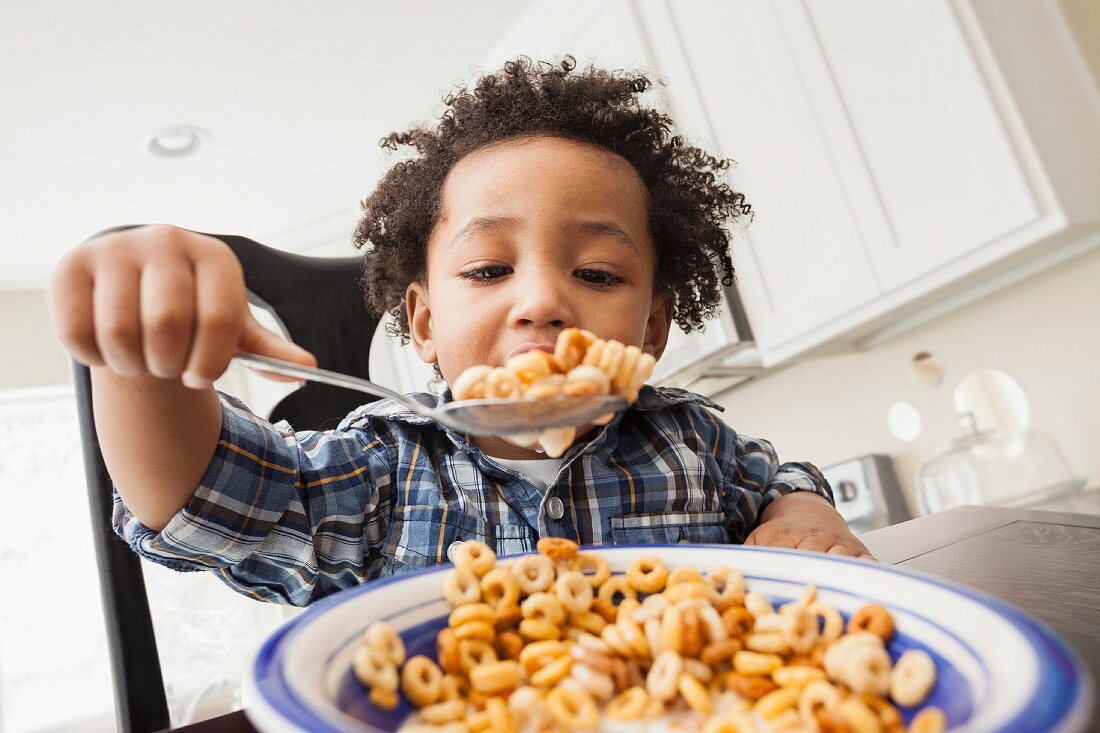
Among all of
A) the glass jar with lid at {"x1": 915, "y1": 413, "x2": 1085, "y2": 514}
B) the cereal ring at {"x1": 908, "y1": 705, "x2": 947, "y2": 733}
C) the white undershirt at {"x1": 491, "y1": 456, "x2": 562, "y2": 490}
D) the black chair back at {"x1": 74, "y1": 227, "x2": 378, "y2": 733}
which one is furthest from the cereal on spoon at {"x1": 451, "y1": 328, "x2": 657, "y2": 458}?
the glass jar with lid at {"x1": 915, "y1": 413, "x2": 1085, "y2": 514}

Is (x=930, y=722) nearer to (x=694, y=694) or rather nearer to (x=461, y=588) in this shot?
(x=694, y=694)

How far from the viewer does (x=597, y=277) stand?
0.81 meters

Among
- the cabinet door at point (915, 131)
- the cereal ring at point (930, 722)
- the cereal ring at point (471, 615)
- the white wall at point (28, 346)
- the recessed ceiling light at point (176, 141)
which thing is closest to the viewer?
the cereal ring at point (930, 722)

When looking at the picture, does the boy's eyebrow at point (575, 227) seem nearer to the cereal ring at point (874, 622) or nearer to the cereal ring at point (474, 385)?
the cereal ring at point (474, 385)

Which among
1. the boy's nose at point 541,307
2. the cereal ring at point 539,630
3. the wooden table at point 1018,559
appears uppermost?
the boy's nose at point 541,307

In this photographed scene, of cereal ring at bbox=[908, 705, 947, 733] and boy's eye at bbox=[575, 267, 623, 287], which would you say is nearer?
cereal ring at bbox=[908, 705, 947, 733]

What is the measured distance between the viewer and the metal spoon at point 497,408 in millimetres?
412

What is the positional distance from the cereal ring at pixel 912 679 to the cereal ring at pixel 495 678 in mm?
148

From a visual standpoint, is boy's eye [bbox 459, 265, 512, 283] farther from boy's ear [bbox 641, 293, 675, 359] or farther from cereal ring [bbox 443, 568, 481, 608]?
cereal ring [bbox 443, 568, 481, 608]

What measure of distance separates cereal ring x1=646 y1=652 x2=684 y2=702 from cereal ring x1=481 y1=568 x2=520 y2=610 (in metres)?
0.08

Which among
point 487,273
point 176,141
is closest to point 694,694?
point 487,273

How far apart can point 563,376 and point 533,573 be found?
0.36ft

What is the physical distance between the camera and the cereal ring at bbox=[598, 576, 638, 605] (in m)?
0.42

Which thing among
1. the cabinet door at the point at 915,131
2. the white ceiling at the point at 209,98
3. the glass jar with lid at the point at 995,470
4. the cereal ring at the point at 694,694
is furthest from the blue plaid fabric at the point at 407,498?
the white ceiling at the point at 209,98
